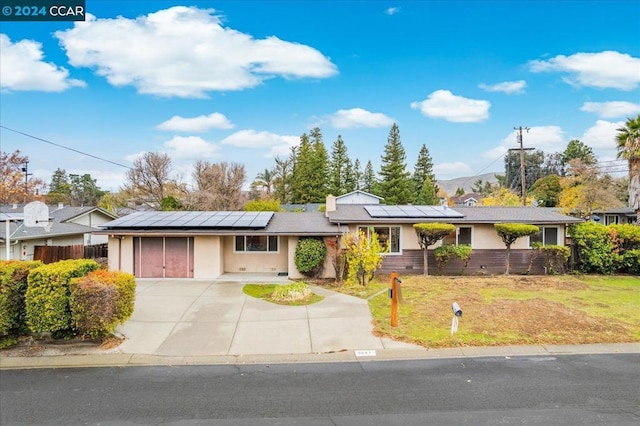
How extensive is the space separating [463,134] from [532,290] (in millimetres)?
21339

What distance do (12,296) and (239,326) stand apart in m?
4.95

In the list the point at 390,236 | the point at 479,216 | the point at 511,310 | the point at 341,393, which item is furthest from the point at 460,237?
the point at 341,393

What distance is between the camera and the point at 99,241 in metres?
29.1

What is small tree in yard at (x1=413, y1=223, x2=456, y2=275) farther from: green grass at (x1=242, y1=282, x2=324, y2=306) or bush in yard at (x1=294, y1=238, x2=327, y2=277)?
green grass at (x1=242, y1=282, x2=324, y2=306)

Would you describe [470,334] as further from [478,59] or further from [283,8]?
[478,59]

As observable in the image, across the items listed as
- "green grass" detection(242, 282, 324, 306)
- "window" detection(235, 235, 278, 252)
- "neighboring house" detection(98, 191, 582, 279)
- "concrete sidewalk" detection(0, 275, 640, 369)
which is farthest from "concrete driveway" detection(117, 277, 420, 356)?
"window" detection(235, 235, 278, 252)

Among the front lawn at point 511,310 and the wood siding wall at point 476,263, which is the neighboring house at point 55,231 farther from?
the wood siding wall at point 476,263

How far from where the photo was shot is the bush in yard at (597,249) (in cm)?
1648

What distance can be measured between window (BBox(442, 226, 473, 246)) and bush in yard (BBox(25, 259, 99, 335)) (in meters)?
14.7

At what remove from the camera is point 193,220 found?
1694 cm

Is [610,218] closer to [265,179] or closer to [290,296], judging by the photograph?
[265,179]

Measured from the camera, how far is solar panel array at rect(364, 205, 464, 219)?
17.0m

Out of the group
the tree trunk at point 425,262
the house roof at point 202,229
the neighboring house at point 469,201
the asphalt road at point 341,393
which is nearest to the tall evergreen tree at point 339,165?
the neighboring house at point 469,201

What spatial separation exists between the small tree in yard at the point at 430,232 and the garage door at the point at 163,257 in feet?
32.8
